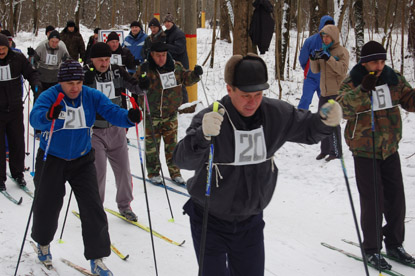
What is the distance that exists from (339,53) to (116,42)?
4.38 meters

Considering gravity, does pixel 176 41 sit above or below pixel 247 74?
above

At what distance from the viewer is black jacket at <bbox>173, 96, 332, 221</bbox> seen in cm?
278

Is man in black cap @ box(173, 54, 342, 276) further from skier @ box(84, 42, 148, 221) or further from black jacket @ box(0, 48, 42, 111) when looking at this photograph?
black jacket @ box(0, 48, 42, 111)

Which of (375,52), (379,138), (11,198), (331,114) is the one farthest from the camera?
(11,198)

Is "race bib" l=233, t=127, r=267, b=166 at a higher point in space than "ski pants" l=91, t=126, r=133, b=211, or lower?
higher

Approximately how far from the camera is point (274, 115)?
9.57ft

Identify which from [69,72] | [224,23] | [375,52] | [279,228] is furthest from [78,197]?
[224,23]

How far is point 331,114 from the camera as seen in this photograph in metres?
2.76

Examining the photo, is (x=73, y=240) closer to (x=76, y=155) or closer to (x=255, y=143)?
(x=76, y=155)

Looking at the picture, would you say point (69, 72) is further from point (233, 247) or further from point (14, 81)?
point (14, 81)

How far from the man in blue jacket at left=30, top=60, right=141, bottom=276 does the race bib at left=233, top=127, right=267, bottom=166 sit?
1.55 meters

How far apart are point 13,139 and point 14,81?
3.00 feet

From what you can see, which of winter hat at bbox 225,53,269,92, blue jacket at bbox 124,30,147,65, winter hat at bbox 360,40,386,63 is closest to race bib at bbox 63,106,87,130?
winter hat at bbox 225,53,269,92

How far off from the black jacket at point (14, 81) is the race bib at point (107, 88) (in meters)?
1.56
